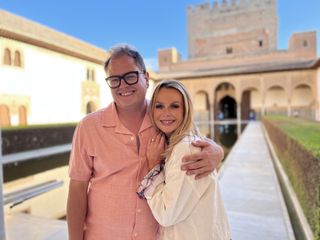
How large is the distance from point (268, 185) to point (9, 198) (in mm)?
4675

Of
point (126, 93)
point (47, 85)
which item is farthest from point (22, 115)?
point (126, 93)

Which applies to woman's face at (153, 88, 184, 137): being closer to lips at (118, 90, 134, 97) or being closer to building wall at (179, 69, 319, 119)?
lips at (118, 90, 134, 97)

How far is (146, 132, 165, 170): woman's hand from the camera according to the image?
1.33 meters

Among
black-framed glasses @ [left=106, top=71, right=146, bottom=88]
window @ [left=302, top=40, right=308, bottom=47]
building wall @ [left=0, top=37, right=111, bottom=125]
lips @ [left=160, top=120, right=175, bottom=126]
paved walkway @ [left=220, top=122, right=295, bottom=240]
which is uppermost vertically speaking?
window @ [left=302, top=40, right=308, bottom=47]

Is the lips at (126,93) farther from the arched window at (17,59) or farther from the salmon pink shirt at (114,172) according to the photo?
the arched window at (17,59)

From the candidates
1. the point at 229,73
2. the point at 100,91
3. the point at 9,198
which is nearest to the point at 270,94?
the point at 229,73

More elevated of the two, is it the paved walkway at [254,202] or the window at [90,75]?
the window at [90,75]

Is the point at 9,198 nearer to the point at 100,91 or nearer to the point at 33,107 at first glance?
the point at 33,107

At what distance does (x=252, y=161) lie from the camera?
7371 millimetres

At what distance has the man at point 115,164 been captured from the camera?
1363 mm

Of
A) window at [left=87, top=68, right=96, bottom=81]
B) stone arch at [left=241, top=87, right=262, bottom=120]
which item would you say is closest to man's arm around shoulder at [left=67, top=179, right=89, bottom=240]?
window at [left=87, top=68, right=96, bottom=81]

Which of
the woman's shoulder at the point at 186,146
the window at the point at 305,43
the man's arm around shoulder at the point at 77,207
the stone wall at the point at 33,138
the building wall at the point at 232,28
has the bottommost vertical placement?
the stone wall at the point at 33,138

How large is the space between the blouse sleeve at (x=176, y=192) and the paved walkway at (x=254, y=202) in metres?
2.20

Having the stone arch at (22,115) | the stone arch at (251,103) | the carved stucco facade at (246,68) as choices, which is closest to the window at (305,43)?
the carved stucco facade at (246,68)
